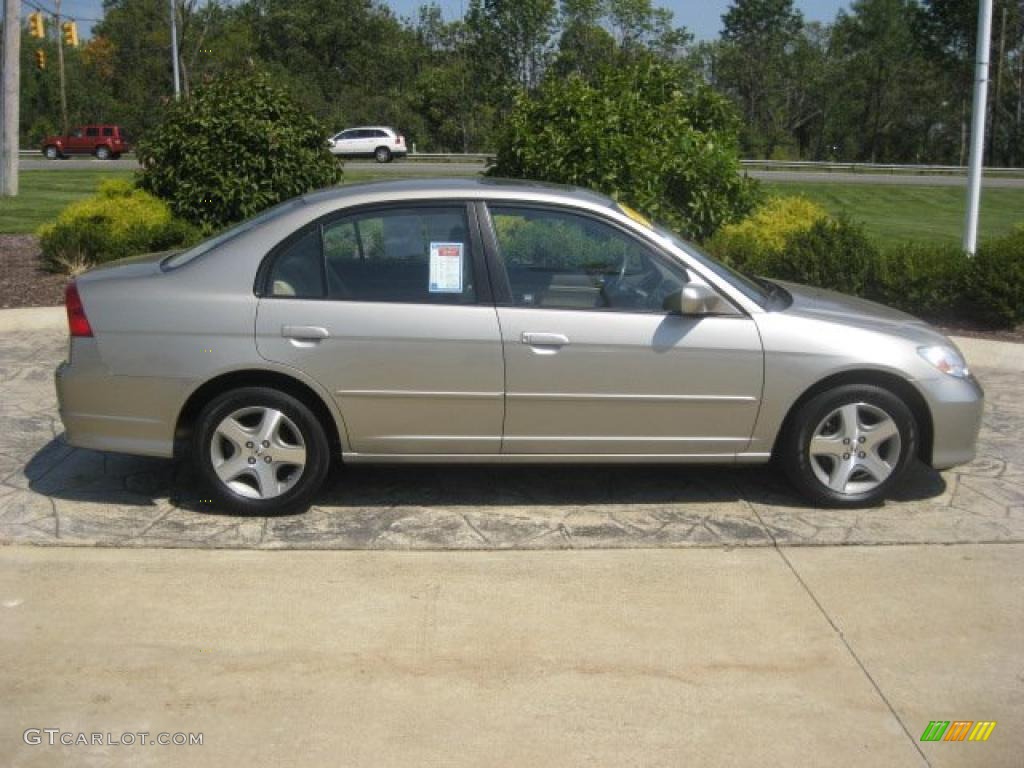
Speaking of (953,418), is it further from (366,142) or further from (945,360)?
(366,142)

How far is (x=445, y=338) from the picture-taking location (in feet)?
19.7

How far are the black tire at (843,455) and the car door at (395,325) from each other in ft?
4.82

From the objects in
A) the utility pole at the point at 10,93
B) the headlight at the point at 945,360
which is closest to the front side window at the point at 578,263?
the headlight at the point at 945,360

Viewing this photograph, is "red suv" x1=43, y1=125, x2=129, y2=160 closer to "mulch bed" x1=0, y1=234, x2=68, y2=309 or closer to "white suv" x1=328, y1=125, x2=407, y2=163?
"white suv" x1=328, y1=125, x2=407, y2=163

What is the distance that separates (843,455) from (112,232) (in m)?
8.45

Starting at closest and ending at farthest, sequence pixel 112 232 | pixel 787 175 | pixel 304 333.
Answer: pixel 304 333 < pixel 112 232 < pixel 787 175

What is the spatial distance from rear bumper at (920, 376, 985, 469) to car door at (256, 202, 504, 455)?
2.16 m

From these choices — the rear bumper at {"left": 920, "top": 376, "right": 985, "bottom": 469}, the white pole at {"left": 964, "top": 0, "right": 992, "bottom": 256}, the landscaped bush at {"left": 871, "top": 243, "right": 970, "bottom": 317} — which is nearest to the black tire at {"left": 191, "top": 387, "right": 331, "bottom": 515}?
the rear bumper at {"left": 920, "top": 376, "right": 985, "bottom": 469}

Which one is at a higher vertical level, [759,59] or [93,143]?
[759,59]

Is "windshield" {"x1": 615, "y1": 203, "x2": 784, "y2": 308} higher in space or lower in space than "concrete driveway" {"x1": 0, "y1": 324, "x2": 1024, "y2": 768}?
higher

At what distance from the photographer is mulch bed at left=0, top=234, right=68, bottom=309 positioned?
469 inches

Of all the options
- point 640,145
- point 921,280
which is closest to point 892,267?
point 921,280

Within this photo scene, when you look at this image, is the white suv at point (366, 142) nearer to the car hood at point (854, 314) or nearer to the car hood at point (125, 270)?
the car hood at point (125, 270)

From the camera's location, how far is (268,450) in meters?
6.09
